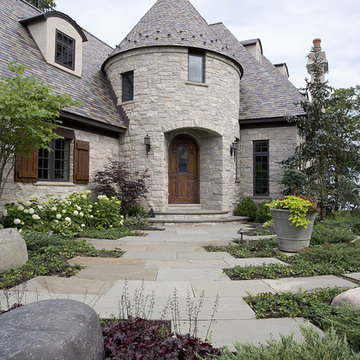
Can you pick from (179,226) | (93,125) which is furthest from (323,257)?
(93,125)

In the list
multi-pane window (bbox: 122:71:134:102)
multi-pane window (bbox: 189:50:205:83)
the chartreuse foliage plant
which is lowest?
the chartreuse foliage plant

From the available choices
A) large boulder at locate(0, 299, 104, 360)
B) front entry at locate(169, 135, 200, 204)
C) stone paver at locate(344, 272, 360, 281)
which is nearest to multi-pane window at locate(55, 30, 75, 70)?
front entry at locate(169, 135, 200, 204)

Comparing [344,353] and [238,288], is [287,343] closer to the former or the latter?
[344,353]

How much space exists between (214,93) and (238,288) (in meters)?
8.77

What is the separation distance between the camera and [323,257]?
474 cm

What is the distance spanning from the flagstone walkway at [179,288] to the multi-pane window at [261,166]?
7.30 metres

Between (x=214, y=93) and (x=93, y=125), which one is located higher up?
(x=214, y=93)

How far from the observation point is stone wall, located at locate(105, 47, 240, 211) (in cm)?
1056

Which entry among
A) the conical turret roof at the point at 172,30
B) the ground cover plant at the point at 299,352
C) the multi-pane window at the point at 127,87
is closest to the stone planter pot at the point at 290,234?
the ground cover plant at the point at 299,352

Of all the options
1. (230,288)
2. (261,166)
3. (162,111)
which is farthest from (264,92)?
(230,288)

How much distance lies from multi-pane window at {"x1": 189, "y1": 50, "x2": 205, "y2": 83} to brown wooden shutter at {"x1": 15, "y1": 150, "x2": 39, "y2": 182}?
633 cm

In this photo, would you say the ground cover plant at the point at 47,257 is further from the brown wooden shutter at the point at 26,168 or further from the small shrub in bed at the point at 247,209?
the small shrub in bed at the point at 247,209

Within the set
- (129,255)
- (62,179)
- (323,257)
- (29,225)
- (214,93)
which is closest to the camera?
(323,257)

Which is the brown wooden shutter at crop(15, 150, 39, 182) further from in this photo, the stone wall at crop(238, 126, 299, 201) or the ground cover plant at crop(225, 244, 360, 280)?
the stone wall at crop(238, 126, 299, 201)
